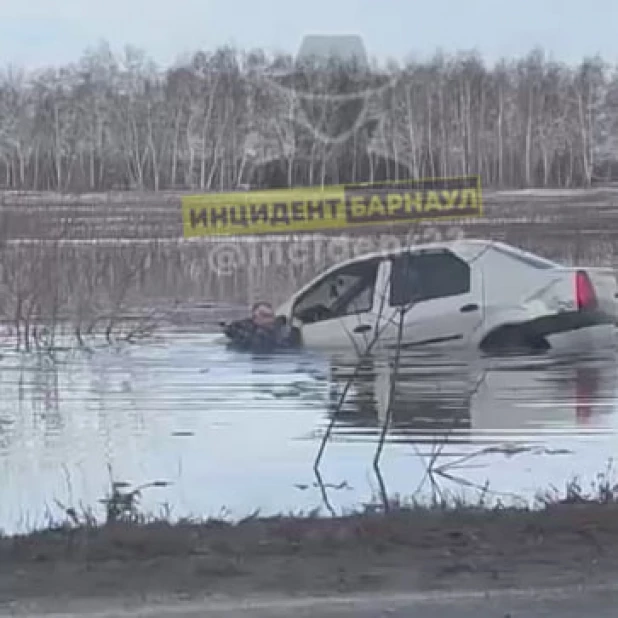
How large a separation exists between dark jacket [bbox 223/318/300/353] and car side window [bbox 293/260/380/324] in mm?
253

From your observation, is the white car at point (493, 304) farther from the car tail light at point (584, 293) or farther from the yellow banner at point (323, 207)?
the yellow banner at point (323, 207)

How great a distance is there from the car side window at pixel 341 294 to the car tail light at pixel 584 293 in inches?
88.6

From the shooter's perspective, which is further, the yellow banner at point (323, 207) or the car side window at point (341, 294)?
the yellow banner at point (323, 207)

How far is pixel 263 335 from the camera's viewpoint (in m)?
19.5

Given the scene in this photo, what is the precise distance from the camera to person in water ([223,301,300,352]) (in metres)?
19.3

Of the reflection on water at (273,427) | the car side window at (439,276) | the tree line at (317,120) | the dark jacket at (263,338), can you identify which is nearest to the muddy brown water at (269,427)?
the reflection on water at (273,427)

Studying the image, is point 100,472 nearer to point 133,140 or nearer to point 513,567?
point 513,567

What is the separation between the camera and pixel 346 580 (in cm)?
658

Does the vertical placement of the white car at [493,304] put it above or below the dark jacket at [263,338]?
above

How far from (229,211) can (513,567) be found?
28087mm

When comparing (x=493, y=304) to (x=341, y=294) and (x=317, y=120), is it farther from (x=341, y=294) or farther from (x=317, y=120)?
(x=317, y=120)

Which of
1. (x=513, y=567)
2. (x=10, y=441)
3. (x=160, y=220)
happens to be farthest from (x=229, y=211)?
(x=513, y=567)

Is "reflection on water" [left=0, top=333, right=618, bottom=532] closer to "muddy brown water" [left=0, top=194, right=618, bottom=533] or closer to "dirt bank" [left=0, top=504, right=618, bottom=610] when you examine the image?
"muddy brown water" [left=0, top=194, right=618, bottom=533]

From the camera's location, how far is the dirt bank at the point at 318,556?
6.50 metres
